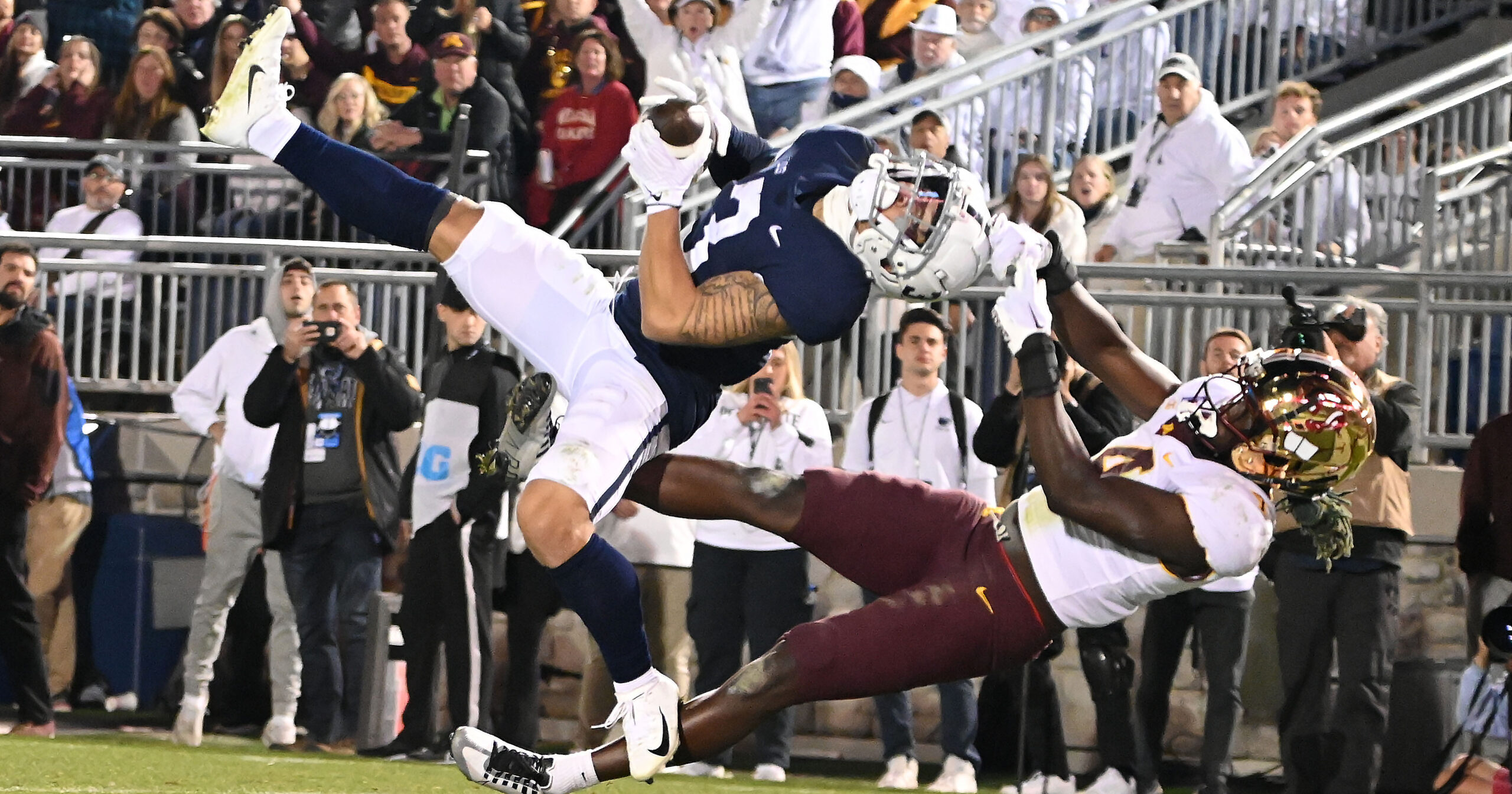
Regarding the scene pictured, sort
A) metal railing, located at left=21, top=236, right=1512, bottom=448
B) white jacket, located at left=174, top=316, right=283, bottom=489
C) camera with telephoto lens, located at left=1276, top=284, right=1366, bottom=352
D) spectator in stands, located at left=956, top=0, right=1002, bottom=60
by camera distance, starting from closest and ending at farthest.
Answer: camera with telephoto lens, located at left=1276, top=284, right=1366, bottom=352
white jacket, located at left=174, top=316, right=283, bottom=489
metal railing, located at left=21, top=236, right=1512, bottom=448
spectator in stands, located at left=956, top=0, right=1002, bottom=60

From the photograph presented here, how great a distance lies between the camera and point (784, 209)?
523 cm

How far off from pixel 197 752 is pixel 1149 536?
13.6 feet

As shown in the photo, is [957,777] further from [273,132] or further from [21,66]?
[21,66]

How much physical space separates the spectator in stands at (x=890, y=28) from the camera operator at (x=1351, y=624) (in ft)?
13.6

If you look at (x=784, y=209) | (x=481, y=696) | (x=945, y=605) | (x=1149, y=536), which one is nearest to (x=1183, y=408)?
(x=1149, y=536)

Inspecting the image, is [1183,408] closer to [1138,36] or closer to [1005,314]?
[1005,314]

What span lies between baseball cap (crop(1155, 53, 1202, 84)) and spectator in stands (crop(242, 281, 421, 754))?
3931 mm

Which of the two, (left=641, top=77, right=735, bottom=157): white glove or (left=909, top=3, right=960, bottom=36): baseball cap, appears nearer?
(left=641, top=77, right=735, bottom=157): white glove

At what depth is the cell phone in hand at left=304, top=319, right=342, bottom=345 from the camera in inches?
315

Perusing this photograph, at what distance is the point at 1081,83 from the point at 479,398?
12.9 ft

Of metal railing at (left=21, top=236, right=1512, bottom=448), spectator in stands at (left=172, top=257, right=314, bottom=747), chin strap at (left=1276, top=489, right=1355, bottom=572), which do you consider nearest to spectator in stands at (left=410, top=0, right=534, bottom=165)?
metal railing at (left=21, top=236, right=1512, bottom=448)

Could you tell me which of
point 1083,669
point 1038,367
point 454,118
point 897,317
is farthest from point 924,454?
point 454,118

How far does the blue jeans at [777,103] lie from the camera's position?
10492mm

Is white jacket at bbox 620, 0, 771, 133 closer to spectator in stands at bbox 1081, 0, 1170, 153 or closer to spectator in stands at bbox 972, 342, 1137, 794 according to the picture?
spectator in stands at bbox 1081, 0, 1170, 153
